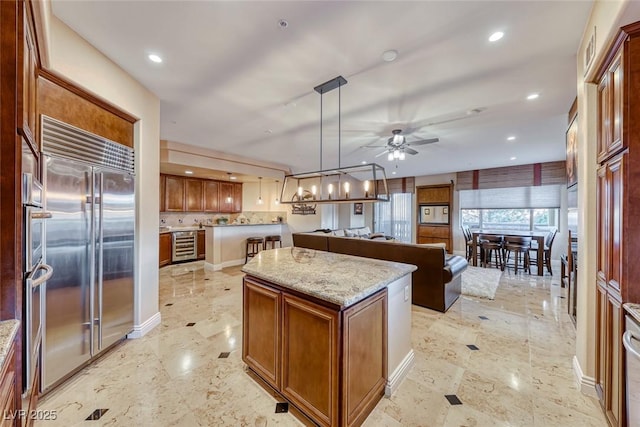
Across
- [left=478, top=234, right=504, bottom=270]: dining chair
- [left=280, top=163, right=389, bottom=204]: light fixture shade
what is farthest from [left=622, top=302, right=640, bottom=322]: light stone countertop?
[left=478, top=234, right=504, bottom=270]: dining chair

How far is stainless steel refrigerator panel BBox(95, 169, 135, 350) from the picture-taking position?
2217 mm

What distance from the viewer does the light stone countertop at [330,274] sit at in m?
1.48

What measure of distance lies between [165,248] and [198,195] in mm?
1742

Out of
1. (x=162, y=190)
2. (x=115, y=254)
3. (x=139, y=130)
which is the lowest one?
(x=115, y=254)

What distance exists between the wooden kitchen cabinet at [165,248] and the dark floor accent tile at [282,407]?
5341mm

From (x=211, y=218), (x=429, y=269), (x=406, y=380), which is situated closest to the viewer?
(x=406, y=380)

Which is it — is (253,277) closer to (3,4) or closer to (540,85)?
(3,4)

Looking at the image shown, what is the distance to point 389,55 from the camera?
211 cm

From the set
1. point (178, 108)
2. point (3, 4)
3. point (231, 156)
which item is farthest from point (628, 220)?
point (231, 156)

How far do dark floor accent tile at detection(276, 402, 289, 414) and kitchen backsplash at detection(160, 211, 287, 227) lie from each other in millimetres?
6311

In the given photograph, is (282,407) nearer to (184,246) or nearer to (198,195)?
(184,246)

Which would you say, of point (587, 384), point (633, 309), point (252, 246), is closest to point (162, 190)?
point (252, 246)

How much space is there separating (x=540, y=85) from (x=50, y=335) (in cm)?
506

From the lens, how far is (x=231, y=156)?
5.66 meters
